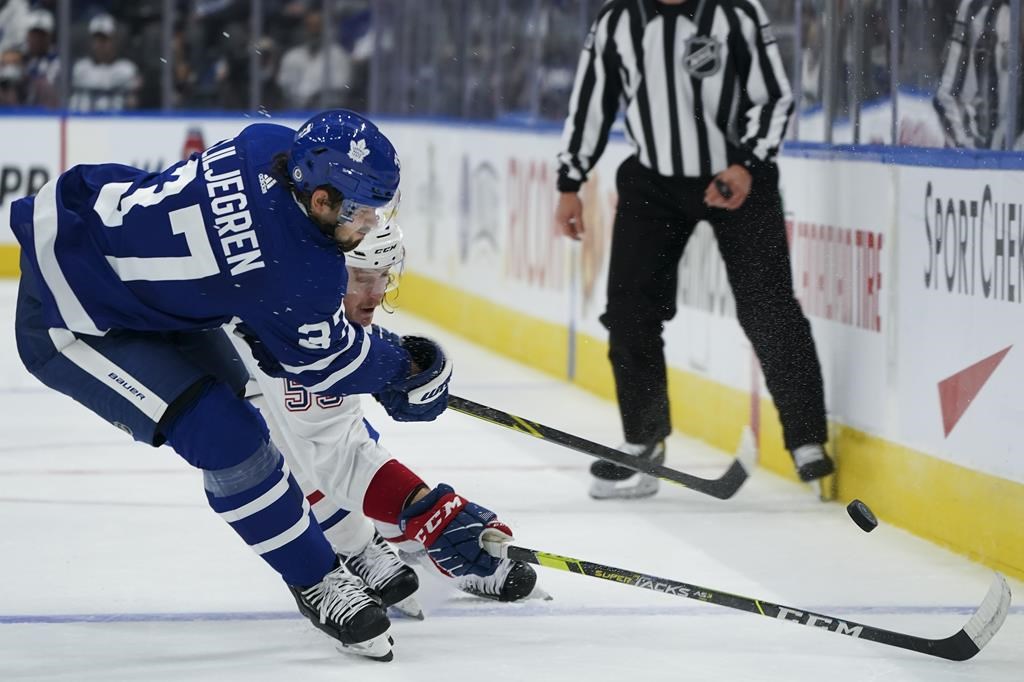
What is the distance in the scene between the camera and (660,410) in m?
4.96

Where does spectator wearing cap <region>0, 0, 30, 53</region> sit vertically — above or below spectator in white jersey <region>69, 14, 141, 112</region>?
above

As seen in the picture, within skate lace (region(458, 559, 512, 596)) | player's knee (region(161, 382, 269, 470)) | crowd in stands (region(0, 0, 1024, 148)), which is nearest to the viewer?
player's knee (region(161, 382, 269, 470))

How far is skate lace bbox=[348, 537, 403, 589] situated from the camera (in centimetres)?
338

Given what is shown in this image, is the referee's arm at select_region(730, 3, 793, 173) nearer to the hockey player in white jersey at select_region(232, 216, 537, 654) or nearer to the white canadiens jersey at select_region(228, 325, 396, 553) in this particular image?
the hockey player in white jersey at select_region(232, 216, 537, 654)

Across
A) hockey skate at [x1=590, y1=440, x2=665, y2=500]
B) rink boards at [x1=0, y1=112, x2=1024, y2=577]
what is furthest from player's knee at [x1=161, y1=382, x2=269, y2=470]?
hockey skate at [x1=590, y1=440, x2=665, y2=500]

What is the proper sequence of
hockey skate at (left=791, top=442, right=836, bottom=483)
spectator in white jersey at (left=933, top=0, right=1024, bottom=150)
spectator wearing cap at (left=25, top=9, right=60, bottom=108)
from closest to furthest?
spectator in white jersey at (left=933, top=0, right=1024, bottom=150) < hockey skate at (left=791, top=442, right=836, bottom=483) < spectator wearing cap at (left=25, top=9, right=60, bottom=108)

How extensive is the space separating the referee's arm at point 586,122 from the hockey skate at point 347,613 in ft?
6.80

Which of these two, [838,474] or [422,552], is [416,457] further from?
[422,552]

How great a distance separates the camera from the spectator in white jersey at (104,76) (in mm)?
11273

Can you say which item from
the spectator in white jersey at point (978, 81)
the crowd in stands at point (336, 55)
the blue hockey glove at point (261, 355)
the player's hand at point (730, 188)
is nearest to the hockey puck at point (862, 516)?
the spectator in white jersey at point (978, 81)

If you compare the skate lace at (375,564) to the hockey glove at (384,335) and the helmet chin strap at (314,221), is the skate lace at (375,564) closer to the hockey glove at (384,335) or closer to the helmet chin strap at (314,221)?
the hockey glove at (384,335)

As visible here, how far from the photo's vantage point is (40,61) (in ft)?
Result: 36.8

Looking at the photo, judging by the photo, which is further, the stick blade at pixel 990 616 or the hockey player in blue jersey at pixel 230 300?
the stick blade at pixel 990 616

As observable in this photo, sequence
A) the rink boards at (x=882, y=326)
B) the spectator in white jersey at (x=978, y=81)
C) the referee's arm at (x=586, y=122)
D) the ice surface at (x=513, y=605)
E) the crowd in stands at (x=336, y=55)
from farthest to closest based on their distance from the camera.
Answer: the crowd in stands at (x=336, y=55) → the referee's arm at (x=586, y=122) → the spectator in white jersey at (x=978, y=81) → the rink boards at (x=882, y=326) → the ice surface at (x=513, y=605)
